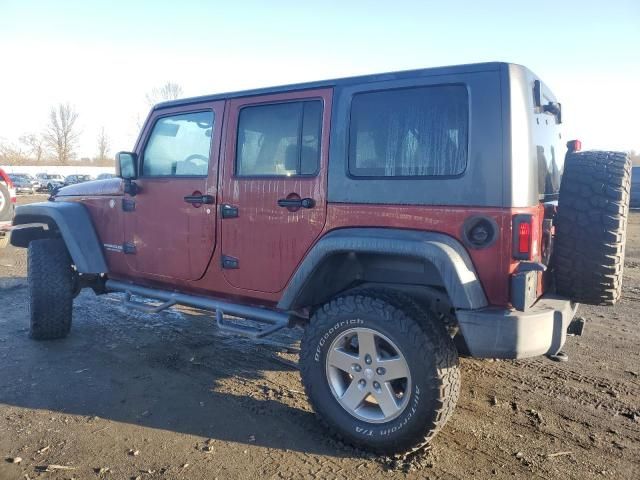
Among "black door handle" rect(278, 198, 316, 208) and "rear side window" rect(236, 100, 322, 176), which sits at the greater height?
"rear side window" rect(236, 100, 322, 176)

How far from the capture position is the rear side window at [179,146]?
384 centimetres

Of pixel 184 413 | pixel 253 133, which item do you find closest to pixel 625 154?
pixel 253 133

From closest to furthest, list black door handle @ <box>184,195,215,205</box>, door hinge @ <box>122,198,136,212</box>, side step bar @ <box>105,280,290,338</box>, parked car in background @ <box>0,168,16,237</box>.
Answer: side step bar @ <box>105,280,290,338</box>, black door handle @ <box>184,195,215,205</box>, door hinge @ <box>122,198,136,212</box>, parked car in background @ <box>0,168,16,237</box>

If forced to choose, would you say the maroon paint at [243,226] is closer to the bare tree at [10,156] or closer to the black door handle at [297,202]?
the black door handle at [297,202]

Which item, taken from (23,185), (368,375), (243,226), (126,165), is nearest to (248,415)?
(368,375)

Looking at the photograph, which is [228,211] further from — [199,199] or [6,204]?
[6,204]

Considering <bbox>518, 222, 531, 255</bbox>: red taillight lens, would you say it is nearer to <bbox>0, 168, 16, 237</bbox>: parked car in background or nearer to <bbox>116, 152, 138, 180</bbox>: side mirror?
<bbox>116, 152, 138, 180</bbox>: side mirror

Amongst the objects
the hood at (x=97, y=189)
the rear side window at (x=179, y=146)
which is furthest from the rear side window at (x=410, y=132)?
the hood at (x=97, y=189)

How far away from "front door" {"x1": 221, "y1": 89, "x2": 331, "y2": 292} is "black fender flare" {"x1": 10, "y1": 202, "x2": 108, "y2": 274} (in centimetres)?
160

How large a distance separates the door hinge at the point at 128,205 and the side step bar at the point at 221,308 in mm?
691

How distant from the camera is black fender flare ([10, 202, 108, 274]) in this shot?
14.6 ft

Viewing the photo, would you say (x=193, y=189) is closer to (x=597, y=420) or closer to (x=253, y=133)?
(x=253, y=133)

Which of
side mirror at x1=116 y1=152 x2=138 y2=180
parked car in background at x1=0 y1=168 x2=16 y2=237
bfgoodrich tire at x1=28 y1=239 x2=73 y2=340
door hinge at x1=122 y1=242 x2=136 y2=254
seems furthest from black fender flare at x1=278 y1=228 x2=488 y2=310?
parked car in background at x1=0 y1=168 x2=16 y2=237

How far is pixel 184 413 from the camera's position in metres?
3.28
